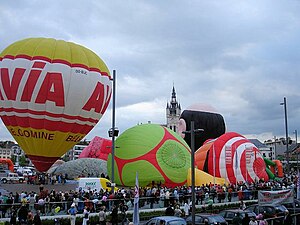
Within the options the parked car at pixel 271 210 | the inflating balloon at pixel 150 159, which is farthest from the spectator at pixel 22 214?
the inflating balloon at pixel 150 159

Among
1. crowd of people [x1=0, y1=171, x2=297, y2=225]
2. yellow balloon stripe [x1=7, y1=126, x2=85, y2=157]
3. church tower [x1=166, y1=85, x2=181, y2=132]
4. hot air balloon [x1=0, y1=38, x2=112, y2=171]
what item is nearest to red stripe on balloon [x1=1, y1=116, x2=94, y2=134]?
hot air balloon [x1=0, y1=38, x2=112, y2=171]

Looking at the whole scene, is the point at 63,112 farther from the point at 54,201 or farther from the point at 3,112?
the point at 54,201

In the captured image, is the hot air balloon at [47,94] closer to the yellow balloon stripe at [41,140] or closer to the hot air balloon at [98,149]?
the yellow balloon stripe at [41,140]

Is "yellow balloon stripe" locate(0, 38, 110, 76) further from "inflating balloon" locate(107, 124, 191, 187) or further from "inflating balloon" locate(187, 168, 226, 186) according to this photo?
"inflating balloon" locate(187, 168, 226, 186)

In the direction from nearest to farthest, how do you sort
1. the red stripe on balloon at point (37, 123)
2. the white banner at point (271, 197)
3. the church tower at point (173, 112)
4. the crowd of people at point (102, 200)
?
the white banner at point (271, 197) → the crowd of people at point (102, 200) → the red stripe on balloon at point (37, 123) → the church tower at point (173, 112)

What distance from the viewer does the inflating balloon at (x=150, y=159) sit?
29625 mm

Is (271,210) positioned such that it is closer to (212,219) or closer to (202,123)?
(212,219)

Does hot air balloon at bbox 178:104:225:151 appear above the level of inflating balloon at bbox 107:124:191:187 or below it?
above

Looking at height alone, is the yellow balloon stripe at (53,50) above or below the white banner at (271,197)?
above

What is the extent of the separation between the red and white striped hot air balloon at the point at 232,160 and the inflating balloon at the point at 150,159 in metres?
3.24

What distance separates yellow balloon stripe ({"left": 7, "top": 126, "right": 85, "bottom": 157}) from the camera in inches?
1125

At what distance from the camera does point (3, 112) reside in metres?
28.8

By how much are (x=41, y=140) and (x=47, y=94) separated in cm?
339

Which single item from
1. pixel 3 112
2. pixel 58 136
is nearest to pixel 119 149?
pixel 58 136
